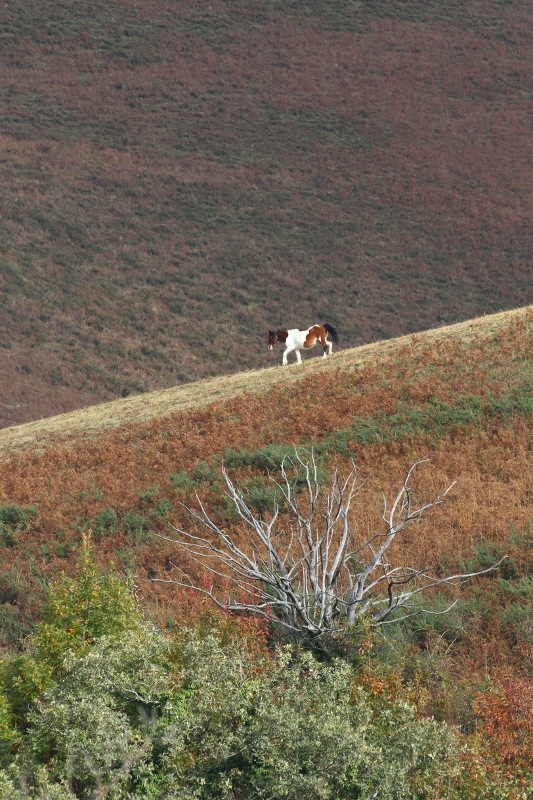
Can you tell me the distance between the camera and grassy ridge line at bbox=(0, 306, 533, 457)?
1997 centimetres

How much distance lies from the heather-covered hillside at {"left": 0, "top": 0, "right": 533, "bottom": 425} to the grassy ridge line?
68.8 ft

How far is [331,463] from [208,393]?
29.7 feet

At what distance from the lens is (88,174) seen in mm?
64312

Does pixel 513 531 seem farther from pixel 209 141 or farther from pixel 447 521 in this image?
pixel 209 141

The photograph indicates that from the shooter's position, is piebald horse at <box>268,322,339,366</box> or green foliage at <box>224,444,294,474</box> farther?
piebald horse at <box>268,322,339,366</box>

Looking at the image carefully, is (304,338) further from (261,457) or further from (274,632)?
(274,632)

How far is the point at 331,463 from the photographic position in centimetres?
1302

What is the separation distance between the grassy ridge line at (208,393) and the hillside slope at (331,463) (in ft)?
0.39

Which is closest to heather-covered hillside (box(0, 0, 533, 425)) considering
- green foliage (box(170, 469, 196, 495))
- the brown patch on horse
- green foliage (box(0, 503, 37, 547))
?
the brown patch on horse

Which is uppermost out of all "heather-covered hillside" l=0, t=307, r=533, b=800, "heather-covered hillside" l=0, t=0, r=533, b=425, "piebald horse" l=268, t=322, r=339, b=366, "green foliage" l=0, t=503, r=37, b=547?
"heather-covered hillside" l=0, t=0, r=533, b=425

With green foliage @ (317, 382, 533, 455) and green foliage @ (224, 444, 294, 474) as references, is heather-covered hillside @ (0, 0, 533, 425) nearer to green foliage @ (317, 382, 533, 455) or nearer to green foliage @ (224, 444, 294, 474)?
green foliage @ (224, 444, 294, 474)

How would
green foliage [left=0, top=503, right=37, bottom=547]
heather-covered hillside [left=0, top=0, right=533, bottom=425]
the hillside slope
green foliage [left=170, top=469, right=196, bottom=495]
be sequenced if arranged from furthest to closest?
heather-covered hillside [left=0, top=0, right=533, bottom=425] → green foliage [left=170, top=469, right=196, bottom=495] → green foliage [left=0, top=503, right=37, bottom=547] → the hillside slope

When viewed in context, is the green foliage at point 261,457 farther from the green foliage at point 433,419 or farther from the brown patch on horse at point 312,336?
the brown patch on horse at point 312,336

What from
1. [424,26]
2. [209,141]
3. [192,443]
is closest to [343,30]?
[424,26]
